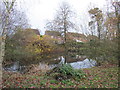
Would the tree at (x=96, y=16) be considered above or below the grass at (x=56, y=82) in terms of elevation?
above

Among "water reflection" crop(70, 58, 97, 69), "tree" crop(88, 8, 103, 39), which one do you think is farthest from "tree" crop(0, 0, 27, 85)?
"tree" crop(88, 8, 103, 39)

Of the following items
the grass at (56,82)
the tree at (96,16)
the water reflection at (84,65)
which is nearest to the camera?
the grass at (56,82)

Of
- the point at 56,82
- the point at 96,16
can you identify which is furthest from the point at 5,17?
the point at 96,16

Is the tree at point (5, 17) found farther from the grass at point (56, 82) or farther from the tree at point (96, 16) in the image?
the tree at point (96, 16)

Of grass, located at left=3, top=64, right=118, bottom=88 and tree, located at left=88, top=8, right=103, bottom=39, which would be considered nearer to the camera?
grass, located at left=3, top=64, right=118, bottom=88

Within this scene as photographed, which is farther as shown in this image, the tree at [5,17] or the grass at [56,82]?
the grass at [56,82]

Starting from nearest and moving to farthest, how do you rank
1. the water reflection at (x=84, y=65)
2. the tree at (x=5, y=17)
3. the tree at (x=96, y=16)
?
the tree at (x=5, y=17)
the water reflection at (x=84, y=65)
the tree at (x=96, y=16)

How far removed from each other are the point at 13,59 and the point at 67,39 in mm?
8331

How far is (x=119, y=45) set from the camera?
6531 mm

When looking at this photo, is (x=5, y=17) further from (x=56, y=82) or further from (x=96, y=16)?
(x=96, y=16)

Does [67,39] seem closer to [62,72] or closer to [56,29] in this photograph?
[56,29]

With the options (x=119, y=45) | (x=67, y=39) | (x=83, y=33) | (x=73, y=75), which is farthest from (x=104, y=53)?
(x=67, y=39)

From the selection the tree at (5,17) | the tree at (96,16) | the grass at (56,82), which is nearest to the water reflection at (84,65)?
the grass at (56,82)

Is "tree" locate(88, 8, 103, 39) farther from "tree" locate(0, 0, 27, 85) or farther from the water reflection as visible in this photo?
"tree" locate(0, 0, 27, 85)
